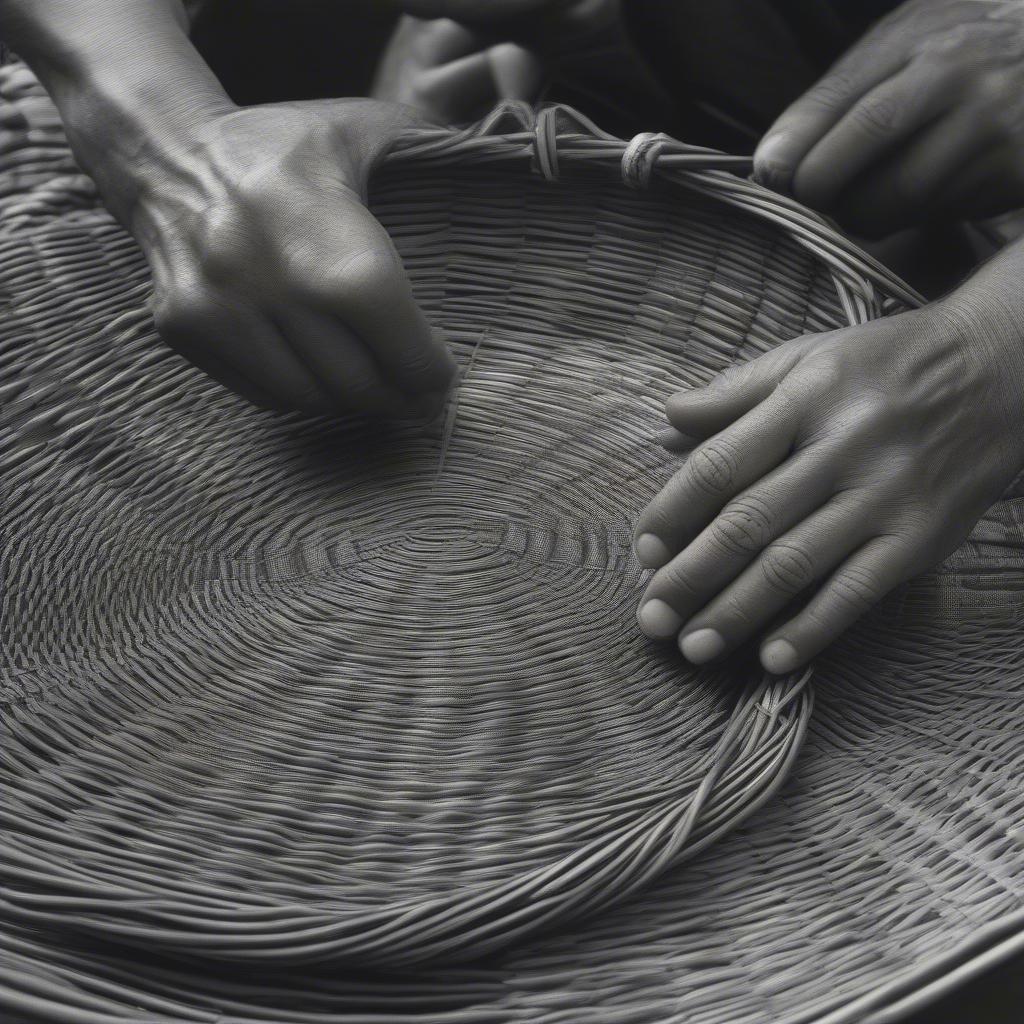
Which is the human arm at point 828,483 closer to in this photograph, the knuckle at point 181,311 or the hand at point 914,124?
the hand at point 914,124

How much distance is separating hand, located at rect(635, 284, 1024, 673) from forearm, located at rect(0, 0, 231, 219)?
40 centimetres

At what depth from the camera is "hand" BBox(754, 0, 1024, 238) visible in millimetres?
711

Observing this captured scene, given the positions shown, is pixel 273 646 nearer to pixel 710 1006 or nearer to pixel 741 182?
pixel 710 1006

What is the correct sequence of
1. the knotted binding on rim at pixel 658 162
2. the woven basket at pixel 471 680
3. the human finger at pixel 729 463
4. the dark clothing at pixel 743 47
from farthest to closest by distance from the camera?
the dark clothing at pixel 743 47
the knotted binding on rim at pixel 658 162
the human finger at pixel 729 463
the woven basket at pixel 471 680

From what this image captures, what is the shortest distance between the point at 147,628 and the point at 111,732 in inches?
3.1

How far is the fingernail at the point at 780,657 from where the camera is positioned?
0.55 m

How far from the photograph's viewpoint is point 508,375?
0.82 metres

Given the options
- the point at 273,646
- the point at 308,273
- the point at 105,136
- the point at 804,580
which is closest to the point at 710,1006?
the point at 804,580

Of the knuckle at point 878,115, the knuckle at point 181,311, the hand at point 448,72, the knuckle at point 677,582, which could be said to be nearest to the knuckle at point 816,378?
the knuckle at point 677,582

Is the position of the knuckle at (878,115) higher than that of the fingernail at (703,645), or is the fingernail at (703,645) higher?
the knuckle at (878,115)

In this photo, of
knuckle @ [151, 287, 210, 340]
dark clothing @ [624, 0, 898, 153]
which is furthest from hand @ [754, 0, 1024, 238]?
knuckle @ [151, 287, 210, 340]

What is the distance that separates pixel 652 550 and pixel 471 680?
0.40 ft

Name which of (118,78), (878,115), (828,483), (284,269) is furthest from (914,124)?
(118,78)

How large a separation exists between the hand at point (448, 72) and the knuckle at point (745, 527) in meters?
0.51
